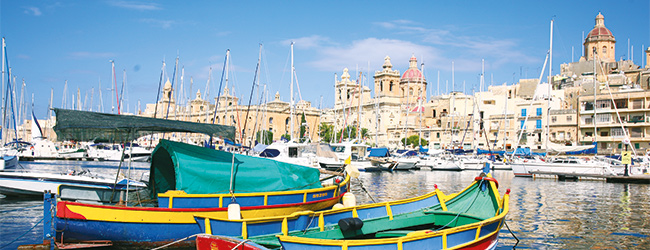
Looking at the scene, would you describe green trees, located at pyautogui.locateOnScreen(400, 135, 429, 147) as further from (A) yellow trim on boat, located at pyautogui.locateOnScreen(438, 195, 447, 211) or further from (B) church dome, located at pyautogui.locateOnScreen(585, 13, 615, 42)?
(A) yellow trim on boat, located at pyautogui.locateOnScreen(438, 195, 447, 211)

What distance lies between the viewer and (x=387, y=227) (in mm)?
11812

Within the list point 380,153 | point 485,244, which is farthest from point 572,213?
point 380,153

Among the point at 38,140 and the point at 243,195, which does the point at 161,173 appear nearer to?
the point at 243,195

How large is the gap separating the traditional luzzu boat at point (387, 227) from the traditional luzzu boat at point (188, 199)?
4.65ft

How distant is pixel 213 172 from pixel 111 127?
2.63 meters

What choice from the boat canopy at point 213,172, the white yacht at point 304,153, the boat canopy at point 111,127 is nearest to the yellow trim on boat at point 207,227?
the boat canopy at point 213,172

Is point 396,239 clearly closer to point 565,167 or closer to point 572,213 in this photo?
point 572,213

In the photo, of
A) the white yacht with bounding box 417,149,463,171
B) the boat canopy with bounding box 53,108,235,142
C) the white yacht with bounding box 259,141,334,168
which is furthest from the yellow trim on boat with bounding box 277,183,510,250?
the white yacht with bounding box 417,149,463,171

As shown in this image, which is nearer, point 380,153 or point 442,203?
point 442,203

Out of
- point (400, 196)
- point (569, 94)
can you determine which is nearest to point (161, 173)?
point (400, 196)

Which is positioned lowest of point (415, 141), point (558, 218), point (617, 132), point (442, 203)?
point (558, 218)

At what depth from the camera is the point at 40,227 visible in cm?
1480

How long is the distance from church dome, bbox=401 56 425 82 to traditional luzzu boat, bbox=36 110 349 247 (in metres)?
→ 78.3

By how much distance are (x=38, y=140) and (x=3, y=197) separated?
35.8 meters
